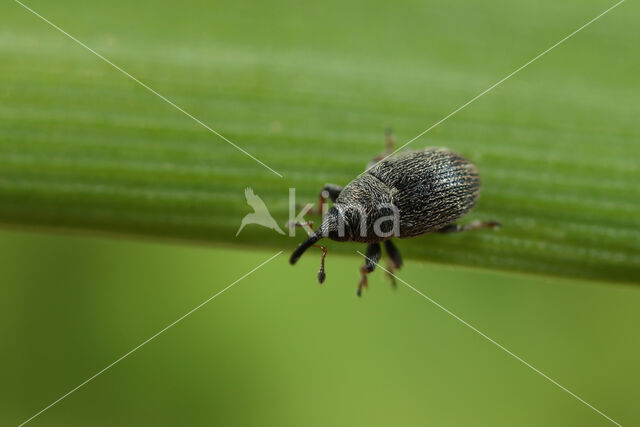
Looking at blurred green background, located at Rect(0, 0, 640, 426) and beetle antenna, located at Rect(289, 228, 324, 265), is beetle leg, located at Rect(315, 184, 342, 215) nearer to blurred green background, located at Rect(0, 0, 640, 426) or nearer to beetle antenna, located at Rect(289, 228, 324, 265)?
Answer: blurred green background, located at Rect(0, 0, 640, 426)

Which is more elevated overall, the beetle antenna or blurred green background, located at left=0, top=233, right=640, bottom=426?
the beetle antenna

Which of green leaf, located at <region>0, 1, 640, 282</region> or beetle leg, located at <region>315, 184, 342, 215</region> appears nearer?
green leaf, located at <region>0, 1, 640, 282</region>

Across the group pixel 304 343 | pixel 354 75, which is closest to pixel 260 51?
pixel 354 75

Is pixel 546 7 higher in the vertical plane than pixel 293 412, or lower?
higher

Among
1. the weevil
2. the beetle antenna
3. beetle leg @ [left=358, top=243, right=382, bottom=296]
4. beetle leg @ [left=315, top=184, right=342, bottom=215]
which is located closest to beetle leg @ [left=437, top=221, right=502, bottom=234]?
the weevil

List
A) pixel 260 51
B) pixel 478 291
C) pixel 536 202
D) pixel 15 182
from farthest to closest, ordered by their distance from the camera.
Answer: pixel 478 291 < pixel 260 51 < pixel 536 202 < pixel 15 182

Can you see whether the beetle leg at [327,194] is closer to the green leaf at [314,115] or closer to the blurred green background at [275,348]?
the green leaf at [314,115]

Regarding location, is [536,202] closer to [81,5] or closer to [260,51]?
[260,51]

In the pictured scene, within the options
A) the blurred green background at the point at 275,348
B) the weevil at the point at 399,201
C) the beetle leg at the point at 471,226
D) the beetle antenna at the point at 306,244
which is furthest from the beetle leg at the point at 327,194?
the beetle leg at the point at 471,226
